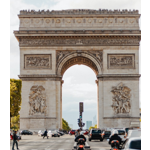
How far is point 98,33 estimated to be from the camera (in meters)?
50.2

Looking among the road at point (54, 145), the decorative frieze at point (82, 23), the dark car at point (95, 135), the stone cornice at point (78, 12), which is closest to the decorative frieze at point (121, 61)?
the decorative frieze at point (82, 23)

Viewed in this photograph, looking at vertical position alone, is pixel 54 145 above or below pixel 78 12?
below

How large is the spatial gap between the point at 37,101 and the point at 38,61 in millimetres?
5282

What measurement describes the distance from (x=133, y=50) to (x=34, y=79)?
533 inches

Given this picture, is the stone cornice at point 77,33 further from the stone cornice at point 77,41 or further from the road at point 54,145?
the road at point 54,145

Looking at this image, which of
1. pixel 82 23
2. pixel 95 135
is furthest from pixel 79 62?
pixel 95 135

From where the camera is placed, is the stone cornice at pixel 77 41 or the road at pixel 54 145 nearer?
the road at pixel 54 145

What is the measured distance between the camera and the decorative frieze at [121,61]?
5044 centimetres

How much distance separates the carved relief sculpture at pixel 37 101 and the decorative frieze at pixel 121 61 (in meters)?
9.65

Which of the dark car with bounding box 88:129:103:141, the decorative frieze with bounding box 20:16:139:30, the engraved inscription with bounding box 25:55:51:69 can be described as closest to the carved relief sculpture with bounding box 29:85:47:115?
the engraved inscription with bounding box 25:55:51:69

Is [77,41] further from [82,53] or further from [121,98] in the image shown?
[121,98]

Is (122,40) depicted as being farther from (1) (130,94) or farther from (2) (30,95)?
(2) (30,95)

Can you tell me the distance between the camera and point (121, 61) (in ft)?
166

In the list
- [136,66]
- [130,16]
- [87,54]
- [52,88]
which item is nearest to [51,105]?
[52,88]
